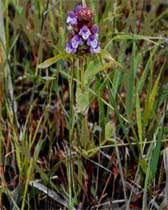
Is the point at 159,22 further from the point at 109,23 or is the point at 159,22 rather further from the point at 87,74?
the point at 87,74

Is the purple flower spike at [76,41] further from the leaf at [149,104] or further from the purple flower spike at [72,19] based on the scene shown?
the leaf at [149,104]

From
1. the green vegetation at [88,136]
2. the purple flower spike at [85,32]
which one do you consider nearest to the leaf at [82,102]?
the green vegetation at [88,136]

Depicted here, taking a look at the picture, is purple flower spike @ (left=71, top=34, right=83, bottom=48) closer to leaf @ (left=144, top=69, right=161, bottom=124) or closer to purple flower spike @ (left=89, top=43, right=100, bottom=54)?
purple flower spike @ (left=89, top=43, right=100, bottom=54)

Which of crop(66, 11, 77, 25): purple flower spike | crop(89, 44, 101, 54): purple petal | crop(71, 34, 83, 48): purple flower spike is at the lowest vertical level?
crop(89, 44, 101, 54): purple petal

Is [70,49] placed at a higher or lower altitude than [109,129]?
higher

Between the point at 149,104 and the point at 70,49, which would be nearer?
the point at 70,49

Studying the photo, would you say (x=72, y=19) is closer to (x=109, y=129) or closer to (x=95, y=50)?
(x=95, y=50)

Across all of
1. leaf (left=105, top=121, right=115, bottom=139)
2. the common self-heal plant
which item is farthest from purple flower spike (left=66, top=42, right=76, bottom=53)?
leaf (left=105, top=121, right=115, bottom=139)

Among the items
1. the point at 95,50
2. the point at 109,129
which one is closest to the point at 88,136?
the point at 109,129
